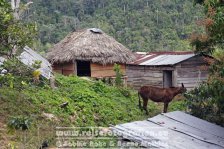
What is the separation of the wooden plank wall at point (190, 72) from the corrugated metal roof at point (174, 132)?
25.0 ft

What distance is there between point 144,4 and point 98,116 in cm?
2696

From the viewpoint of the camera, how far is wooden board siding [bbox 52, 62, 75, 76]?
21172 mm

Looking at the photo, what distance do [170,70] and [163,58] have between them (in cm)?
131

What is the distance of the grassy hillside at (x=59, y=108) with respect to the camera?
29.4ft

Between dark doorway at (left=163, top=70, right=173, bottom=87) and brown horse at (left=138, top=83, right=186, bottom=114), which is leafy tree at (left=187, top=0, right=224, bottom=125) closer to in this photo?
brown horse at (left=138, top=83, right=186, bottom=114)

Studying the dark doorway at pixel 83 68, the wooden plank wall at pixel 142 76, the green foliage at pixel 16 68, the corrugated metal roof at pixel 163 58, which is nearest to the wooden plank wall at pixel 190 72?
the corrugated metal roof at pixel 163 58

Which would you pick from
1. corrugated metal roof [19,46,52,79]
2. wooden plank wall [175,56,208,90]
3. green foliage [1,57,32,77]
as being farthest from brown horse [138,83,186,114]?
green foliage [1,57,32,77]

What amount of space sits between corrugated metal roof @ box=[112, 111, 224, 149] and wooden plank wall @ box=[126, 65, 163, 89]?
8398 millimetres

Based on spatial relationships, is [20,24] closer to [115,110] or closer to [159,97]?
[115,110]

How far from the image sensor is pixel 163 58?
19.0 meters

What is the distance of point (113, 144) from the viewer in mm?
7594

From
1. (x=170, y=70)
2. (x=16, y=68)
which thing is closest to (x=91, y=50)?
(x=170, y=70)

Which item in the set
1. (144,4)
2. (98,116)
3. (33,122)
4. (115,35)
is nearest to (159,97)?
(98,116)

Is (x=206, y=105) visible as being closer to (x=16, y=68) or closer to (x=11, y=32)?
(x=16, y=68)
